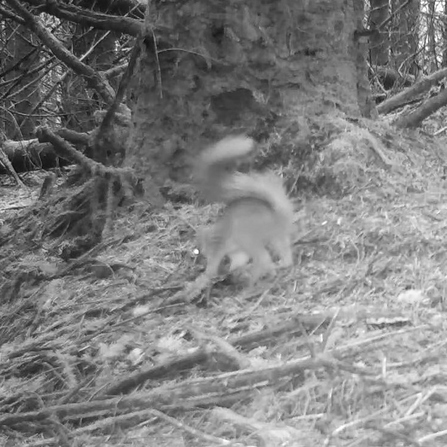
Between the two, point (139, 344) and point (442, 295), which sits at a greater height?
point (442, 295)

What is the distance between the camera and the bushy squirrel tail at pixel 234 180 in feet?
7.75

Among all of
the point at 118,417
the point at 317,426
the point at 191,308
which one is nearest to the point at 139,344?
the point at 191,308

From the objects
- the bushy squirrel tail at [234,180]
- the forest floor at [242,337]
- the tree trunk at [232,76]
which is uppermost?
the tree trunk at [232,76]

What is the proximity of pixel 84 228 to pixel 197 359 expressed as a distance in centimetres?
131

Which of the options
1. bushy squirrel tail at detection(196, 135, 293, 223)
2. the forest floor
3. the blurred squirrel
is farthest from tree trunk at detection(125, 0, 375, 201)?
the blurred squirrel

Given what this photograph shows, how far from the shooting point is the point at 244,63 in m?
2.99

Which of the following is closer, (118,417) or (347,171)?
(118,417)

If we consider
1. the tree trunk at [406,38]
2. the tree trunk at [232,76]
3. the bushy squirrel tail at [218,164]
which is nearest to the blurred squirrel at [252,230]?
the bushy squirrel tail at [218,164]

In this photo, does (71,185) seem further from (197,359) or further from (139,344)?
(197,359)

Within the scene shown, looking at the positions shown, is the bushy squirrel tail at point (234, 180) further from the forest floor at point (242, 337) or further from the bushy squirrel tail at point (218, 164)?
the forest floor at point (242, 337)

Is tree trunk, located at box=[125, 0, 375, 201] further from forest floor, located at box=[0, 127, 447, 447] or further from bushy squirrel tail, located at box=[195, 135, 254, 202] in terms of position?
forest floor, located at box=[0, 127, 447, 447]

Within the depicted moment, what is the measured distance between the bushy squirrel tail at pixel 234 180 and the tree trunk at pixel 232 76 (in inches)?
6.1

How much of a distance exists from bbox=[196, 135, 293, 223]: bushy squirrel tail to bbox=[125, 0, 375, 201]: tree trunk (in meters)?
0.15

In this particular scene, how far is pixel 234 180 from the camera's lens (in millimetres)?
2504
